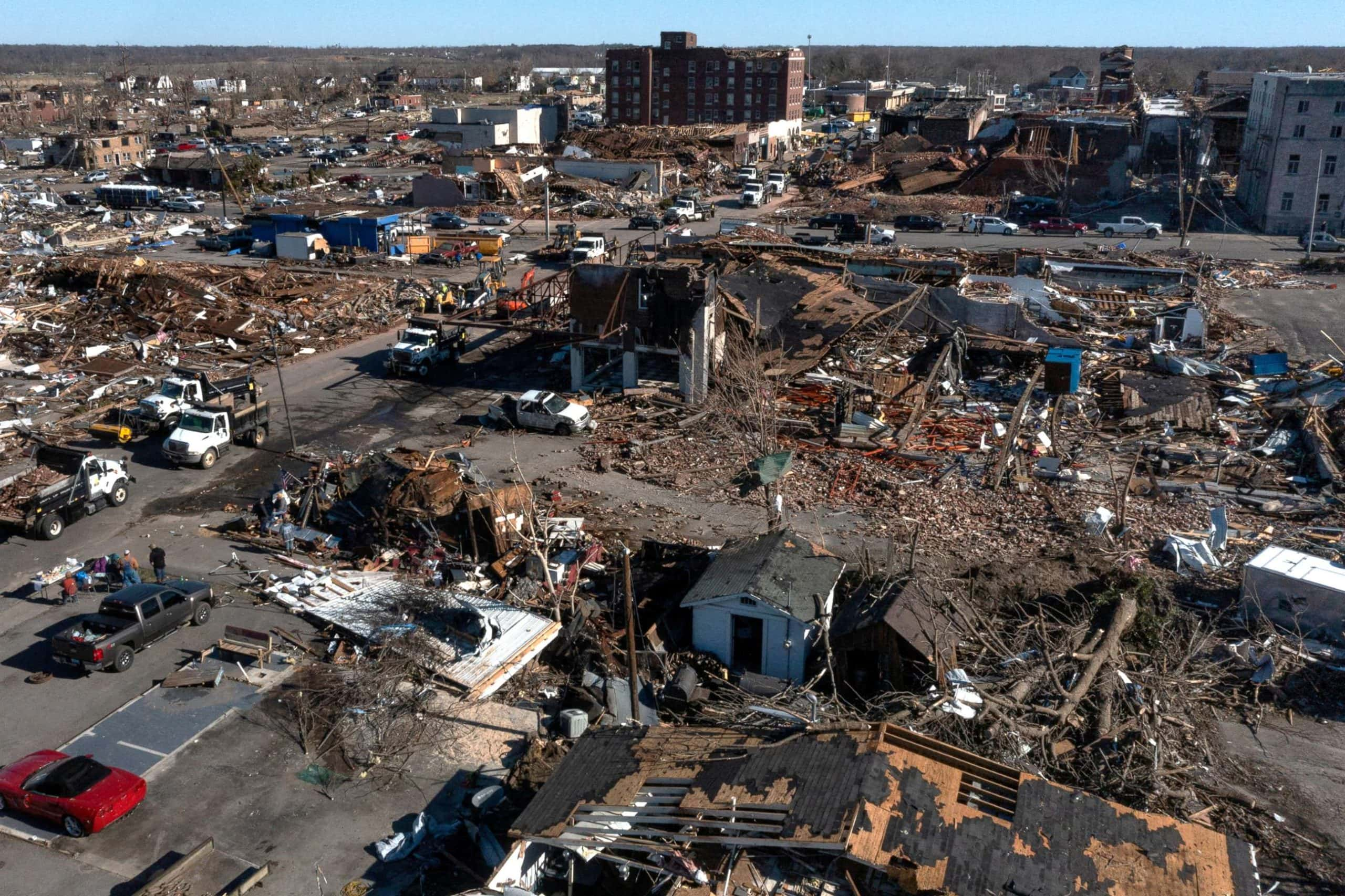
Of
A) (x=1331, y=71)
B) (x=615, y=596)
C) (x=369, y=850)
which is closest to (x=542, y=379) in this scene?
(x=615, y=596)

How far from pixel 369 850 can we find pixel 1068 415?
20.5 meters

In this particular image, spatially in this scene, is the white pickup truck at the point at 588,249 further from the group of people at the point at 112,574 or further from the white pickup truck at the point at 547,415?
the group of people at the point at 112,574

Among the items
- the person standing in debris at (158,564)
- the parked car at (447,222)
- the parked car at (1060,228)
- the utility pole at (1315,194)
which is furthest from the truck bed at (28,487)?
the utility pole at (1315,194)

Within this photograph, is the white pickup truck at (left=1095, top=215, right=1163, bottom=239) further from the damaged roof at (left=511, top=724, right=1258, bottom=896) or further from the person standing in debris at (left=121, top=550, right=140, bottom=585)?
the person standing in debris at (left=121, top=550, right=140, bottom=585)

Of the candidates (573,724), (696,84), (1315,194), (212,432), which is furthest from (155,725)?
(696,84)

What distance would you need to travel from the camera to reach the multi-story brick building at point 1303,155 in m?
48.5

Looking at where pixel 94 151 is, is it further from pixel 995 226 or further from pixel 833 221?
pixel 995 226

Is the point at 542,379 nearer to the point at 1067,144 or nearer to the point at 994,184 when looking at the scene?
the point at 994,184

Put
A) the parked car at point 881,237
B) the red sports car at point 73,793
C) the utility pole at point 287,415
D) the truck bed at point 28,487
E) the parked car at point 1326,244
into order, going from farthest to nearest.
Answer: the parked car at point 881,237
the parked car at point 1326,244
the utility pole at point 287,415
the truck bed at point 28,487
the red sports car at point 73,793

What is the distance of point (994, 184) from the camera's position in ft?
201

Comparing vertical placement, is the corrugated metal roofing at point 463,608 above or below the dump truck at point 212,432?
below

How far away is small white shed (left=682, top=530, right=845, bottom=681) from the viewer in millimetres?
15094

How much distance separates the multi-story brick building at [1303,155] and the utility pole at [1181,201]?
3.74m

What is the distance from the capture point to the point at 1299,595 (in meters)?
15.8
